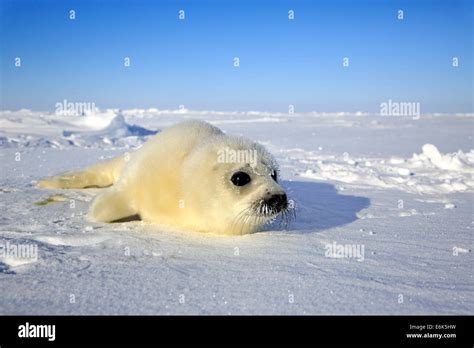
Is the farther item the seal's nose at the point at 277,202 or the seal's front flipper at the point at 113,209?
the seal's front flipper at the point at 113,209

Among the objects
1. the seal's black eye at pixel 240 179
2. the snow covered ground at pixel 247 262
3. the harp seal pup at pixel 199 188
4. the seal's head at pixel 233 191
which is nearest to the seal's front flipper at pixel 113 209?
the harp seal pup at pixel 199 188

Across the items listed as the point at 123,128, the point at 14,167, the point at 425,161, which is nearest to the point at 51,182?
the point at 14,167

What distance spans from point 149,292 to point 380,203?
3.28m

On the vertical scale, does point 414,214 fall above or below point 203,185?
below

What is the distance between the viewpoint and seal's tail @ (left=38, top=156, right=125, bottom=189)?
14.9 ft

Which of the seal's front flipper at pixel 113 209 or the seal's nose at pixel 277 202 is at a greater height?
the seal's nose at pixel 277 202

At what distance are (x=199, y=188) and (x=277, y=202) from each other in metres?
0.58

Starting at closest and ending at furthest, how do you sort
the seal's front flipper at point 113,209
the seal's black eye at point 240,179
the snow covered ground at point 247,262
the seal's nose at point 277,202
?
the snow covered ground at point 247,262 < the seal's nose at point 277,202 < the seal's black eye at point 240,179 < the seal's front flipper at point 113,209

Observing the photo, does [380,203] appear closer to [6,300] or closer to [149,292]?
[149,292]

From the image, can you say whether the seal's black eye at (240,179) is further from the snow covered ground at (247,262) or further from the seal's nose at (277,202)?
the snow covered ground at (247,262)

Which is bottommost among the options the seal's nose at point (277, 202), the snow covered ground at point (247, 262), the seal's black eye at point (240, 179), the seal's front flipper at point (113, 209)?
the snow covered ground at point (247, 262)

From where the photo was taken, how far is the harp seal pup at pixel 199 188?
3.02m

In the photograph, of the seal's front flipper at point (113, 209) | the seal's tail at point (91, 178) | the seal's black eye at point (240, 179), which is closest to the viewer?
the seal's black eye at point (240, 179)

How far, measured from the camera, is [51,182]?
14.9ft
